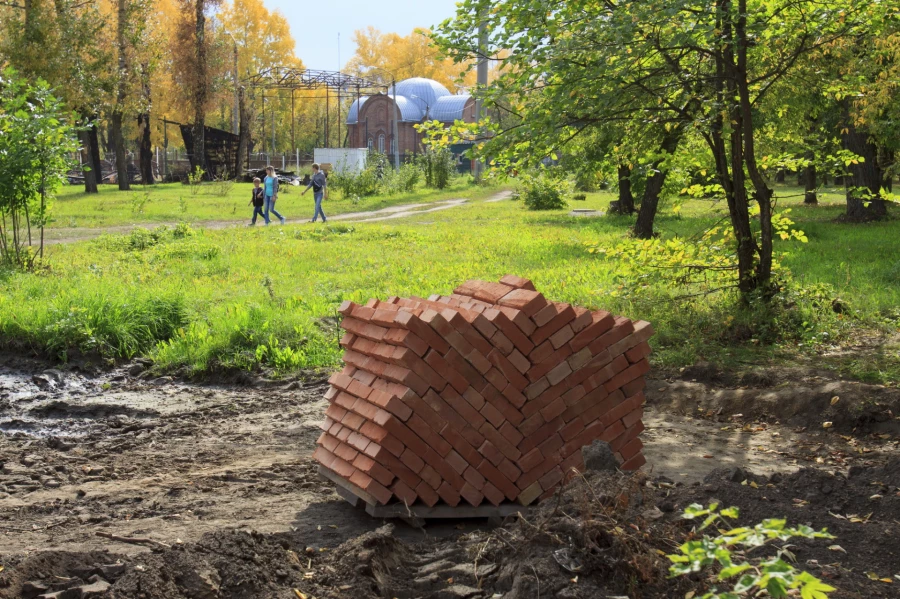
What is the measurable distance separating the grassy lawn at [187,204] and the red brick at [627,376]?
18.5m

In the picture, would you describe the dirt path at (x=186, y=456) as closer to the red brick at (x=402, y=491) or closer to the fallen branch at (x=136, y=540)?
the fallen branch at (x=136, y=540)

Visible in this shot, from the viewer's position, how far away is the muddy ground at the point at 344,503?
Result: 3541mm

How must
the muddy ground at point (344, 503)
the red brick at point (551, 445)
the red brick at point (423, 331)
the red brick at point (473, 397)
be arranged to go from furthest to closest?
1. the red brick at point (551, 445)
2. the red brick at point (473, 397)
3. the red brick at point (423, 331)
4. the muddy ground at point (344, 503)

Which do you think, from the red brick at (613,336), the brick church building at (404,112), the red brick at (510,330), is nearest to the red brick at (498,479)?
the red brick at (510,330)

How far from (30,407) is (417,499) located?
452 cm

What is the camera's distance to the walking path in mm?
18450

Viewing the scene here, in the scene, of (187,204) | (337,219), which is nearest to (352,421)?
(337,219)

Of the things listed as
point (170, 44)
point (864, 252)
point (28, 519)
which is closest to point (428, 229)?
point (864, 252)

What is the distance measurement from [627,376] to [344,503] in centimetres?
179

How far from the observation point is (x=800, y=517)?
13.4 ft

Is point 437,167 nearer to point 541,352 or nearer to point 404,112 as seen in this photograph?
point 404,112

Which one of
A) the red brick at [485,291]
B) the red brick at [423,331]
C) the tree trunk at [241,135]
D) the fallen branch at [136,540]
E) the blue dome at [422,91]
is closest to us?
the fallen branch at [136,540]

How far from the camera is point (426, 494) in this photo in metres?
4.60

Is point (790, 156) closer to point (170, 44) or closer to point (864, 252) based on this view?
point (864, 252)
